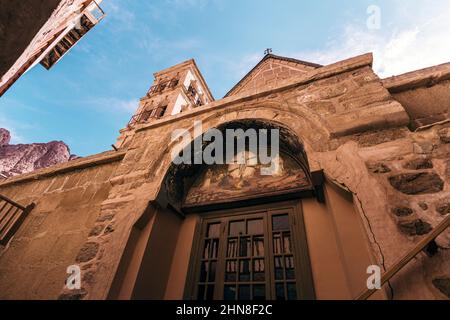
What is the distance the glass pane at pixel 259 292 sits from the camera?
2.37 meters

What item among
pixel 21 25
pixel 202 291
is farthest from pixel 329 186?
pixel 21 25

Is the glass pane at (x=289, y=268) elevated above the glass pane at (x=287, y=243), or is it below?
below

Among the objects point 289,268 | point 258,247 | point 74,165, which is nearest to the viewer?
point 289,268

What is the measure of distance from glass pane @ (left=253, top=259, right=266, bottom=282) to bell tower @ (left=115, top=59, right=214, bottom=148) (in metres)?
16.2

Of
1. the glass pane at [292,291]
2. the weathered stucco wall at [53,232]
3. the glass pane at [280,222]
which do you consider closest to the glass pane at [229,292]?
the glass pane at [292,291]

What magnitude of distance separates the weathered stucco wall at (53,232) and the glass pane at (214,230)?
50.3 inches

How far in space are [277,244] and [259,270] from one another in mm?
370

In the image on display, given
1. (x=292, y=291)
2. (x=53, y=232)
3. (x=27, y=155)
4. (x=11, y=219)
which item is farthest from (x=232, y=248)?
(x=27, y=155)

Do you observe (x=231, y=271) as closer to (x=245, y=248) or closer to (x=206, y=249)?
(x=245, y=248)

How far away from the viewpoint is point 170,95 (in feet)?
64.0

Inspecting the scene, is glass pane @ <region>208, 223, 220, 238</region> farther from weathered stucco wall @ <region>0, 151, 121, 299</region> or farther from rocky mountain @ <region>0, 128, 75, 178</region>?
rocky mountain @ <region>0, 128, 75, 178</region>

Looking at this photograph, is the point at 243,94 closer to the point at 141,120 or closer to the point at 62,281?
the point at 62,281

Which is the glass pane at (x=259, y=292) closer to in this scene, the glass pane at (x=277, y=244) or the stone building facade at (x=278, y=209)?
the stone building facade at (x=278, y=209)
